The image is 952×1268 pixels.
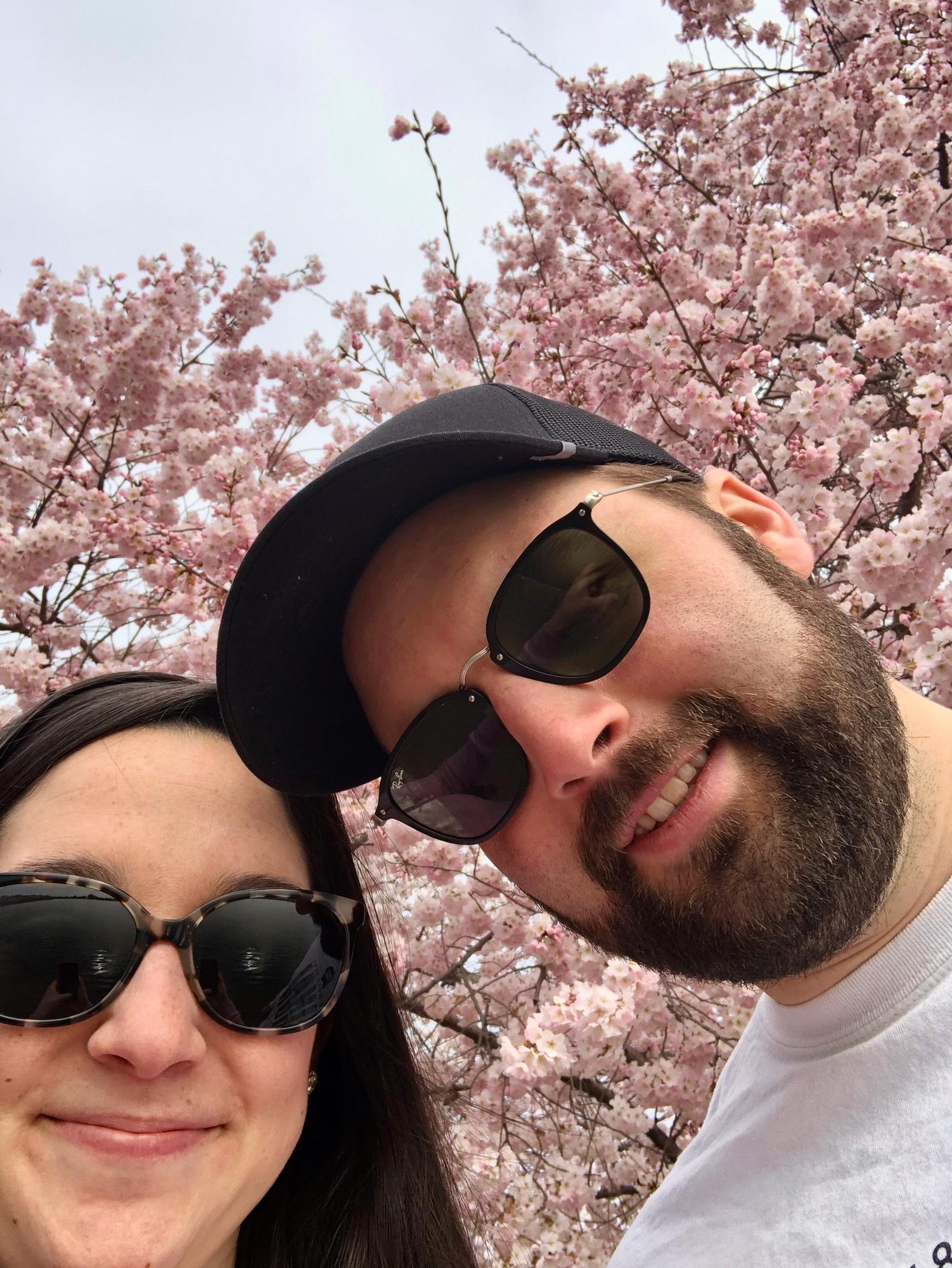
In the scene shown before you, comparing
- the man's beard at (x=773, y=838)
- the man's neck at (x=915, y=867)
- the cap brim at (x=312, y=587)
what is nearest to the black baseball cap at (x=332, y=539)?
the cap brim at (x=312, y=587)

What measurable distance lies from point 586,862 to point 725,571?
1.79 feet

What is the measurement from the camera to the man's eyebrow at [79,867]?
112cm

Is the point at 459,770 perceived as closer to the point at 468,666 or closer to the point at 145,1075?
the point at 468,666

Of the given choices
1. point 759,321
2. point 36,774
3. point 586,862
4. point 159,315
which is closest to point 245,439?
point 159,315

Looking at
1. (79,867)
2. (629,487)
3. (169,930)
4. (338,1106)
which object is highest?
(629,487)

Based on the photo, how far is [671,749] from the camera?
1.17 meters

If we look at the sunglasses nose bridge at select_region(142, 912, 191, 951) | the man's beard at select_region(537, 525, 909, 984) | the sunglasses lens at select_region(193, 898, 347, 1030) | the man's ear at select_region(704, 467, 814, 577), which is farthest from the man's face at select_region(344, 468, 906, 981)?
the sunglasses nose bridge at select_region(142, 912, 191, 951)

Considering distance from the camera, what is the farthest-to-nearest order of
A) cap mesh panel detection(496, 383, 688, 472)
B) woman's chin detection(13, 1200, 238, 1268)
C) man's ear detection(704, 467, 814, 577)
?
man's ear detection(704, 467, 814, 577)
cap mesh panel detection(496, 383, 688, 472)
woman's chin detection(13, 1200, 238, 1268)

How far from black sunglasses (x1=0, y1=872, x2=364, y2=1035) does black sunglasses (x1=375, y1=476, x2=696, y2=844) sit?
0.34 meters

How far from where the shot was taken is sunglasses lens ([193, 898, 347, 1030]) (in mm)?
1141

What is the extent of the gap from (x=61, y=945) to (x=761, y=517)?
1426 millimetres

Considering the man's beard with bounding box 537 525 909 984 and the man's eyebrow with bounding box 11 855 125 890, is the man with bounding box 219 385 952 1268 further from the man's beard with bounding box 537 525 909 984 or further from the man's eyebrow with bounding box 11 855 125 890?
the man's eyebrow with bounding box 11 855 125 890

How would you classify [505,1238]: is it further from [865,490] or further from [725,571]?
[865,490]

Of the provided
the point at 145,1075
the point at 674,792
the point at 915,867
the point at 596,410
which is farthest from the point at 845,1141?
the point at 596,410
